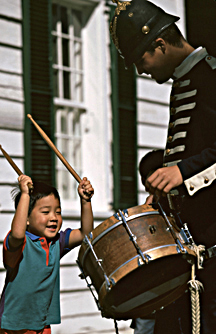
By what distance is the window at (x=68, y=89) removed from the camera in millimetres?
6258

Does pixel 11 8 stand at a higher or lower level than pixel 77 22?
lower

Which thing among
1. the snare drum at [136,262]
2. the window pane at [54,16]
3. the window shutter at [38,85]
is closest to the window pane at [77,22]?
the window pane at [54,16]

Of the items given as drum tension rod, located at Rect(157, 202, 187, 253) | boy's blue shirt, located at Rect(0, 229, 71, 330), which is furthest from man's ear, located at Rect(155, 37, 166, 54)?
boy's blue shirt, located at Rect(0, 229, 71, 330)

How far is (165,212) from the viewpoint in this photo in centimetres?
245

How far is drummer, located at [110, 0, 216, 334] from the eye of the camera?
91.5 inches

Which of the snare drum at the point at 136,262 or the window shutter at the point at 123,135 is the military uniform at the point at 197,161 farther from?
the window shutter at the point at 123,135

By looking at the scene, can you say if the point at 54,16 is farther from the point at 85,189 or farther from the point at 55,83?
the point at 85,189

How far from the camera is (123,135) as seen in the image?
21.2 feet

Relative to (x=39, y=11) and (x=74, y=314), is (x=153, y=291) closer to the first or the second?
(x=74, y=314)

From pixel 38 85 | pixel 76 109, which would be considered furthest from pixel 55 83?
pixel 38 85

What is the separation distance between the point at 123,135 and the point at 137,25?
13.3ft

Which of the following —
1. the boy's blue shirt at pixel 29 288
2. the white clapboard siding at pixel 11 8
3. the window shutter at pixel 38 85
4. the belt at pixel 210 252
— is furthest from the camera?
the white clapboard siding at pixel 11 8

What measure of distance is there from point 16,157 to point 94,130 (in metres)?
1.28

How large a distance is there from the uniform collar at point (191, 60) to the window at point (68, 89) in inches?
149
